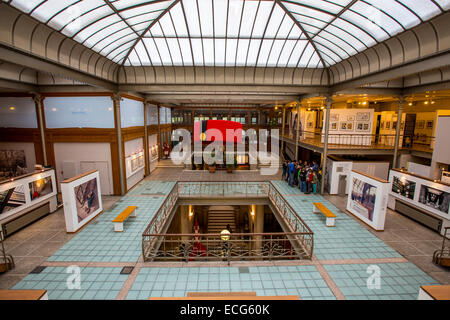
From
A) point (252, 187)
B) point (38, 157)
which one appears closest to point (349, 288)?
point (252, 187)

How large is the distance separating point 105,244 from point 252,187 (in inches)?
383

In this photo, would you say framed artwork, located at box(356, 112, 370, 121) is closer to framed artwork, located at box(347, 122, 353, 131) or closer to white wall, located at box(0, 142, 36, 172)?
framed artwork, located at box(347, 122, 353, 131)

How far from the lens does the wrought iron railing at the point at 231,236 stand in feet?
26.7

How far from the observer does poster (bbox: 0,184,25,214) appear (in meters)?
9.46

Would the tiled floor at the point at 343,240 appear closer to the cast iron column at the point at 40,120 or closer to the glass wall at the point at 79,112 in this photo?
the glass wall at the point at 79,112

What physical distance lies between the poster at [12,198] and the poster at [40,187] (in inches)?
19.1

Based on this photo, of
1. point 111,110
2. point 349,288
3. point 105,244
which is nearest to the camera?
point 349,288

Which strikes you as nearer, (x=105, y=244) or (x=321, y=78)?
(x=105, y=244)

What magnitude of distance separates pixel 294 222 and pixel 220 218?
11660 millimetres

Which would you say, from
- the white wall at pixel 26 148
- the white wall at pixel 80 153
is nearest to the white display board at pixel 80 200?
the white wall at pixel 80 153

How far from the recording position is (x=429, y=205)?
10.7 meters

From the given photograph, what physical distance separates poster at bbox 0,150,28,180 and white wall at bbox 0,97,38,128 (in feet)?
5.55
